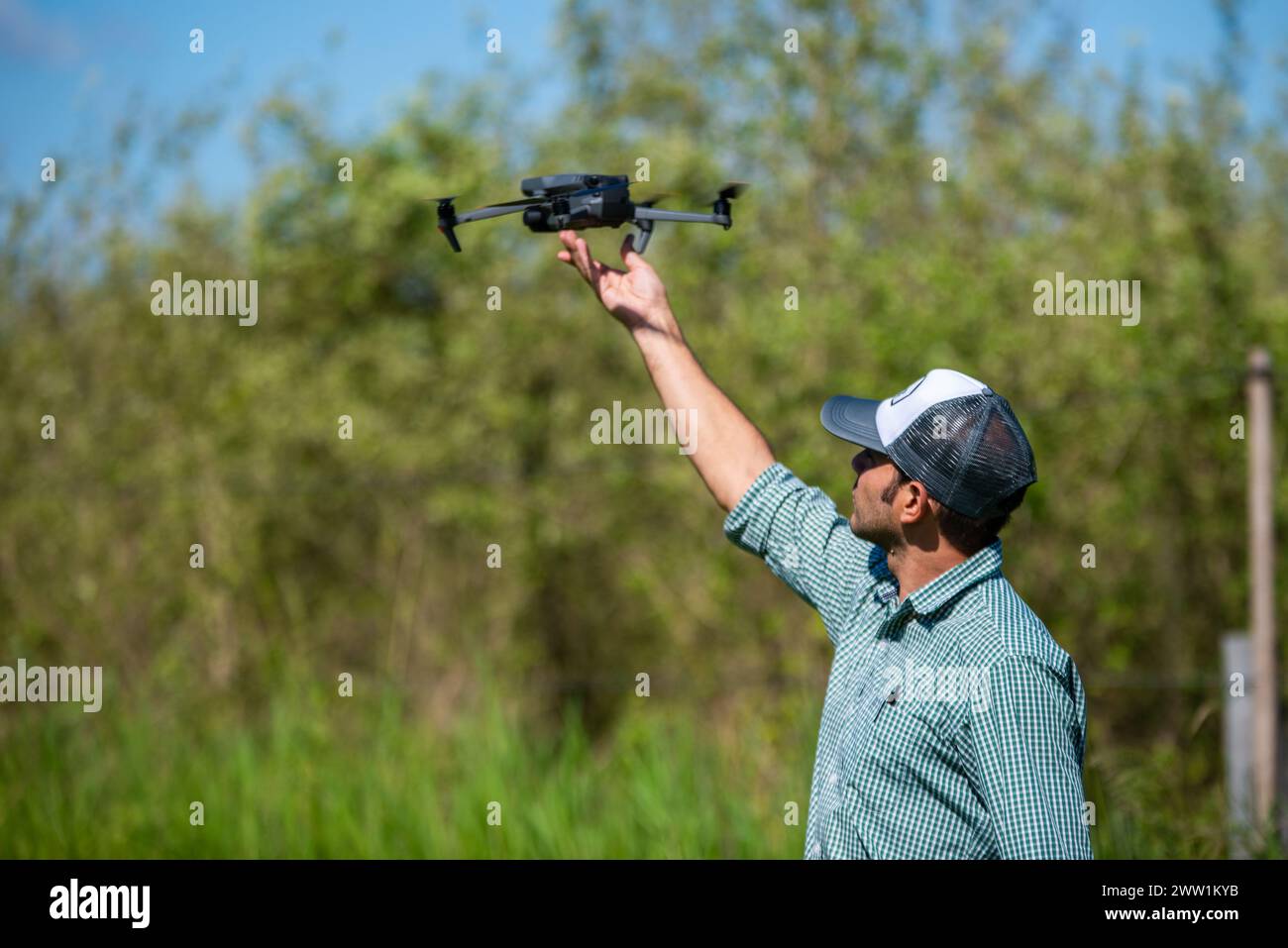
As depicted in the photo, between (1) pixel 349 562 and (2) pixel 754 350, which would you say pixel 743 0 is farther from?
(1) pixel 349 562

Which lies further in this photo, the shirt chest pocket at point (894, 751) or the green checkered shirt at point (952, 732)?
the shirt chest pocket at point (894, 751)

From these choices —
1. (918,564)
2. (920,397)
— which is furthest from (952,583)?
(920,397)

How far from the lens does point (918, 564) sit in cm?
227

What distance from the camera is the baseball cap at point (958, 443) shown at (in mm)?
2180

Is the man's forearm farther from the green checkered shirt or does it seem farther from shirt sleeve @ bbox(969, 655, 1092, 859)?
shirt sleeve @ bbox(969, 655, 1092, 859)

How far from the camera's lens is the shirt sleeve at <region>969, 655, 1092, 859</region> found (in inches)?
75.2

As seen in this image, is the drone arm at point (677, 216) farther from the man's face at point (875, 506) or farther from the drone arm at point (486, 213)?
the man's face at point (875, 506)

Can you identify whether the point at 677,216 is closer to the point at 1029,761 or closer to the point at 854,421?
the point at 854,421

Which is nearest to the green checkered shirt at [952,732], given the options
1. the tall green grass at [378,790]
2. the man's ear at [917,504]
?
the man's ear at [917,504]

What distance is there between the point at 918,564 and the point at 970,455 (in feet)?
0.74

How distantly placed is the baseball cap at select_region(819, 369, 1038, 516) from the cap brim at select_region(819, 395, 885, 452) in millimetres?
11

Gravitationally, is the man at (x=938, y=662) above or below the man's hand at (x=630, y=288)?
below

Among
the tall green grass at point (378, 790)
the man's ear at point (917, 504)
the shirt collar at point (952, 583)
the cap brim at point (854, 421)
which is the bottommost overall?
the tall green grass at point (378, 790)
